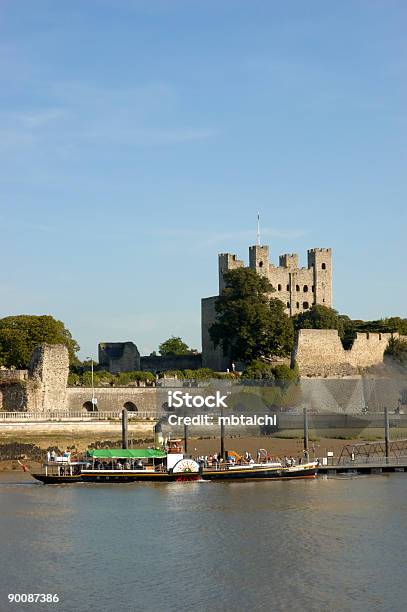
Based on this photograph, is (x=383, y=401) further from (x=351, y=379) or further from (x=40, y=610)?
(x=40, y=610)

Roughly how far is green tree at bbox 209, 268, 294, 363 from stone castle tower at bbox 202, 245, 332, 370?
847cm

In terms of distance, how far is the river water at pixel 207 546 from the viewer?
83.2 ft

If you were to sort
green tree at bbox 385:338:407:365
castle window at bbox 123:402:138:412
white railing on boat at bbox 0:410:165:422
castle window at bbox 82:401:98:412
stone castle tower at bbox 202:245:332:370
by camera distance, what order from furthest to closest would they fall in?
1. stone castle tower at bbox 202:245:332:370
2. green tree at bbox 385:338:407:365
3. castle window at bbox 123:402:138:412
4. castle window at bbox 82:401:98:412
5. white railing on boat at bbox 0:410:165:422

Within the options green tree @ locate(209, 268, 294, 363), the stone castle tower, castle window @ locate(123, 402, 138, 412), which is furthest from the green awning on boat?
the stone castle tower

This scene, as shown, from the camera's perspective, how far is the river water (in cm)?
2536

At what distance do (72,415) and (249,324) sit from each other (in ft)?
74.9

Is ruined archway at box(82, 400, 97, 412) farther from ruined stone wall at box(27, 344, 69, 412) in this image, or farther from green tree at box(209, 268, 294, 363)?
green tree at box(209, 268, 294, 363)

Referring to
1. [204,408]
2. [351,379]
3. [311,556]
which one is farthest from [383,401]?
[311,556]

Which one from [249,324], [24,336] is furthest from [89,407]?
[249,324]

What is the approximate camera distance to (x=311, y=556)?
1151 inches

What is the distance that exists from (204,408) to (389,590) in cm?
3579

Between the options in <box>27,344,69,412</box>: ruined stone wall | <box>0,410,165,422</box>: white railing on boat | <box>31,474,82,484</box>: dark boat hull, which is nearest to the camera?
<box>31,474,82,484</box>: dark boat hull

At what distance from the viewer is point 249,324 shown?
78500mm

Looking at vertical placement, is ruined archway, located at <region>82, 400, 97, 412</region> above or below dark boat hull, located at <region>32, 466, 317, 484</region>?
above
